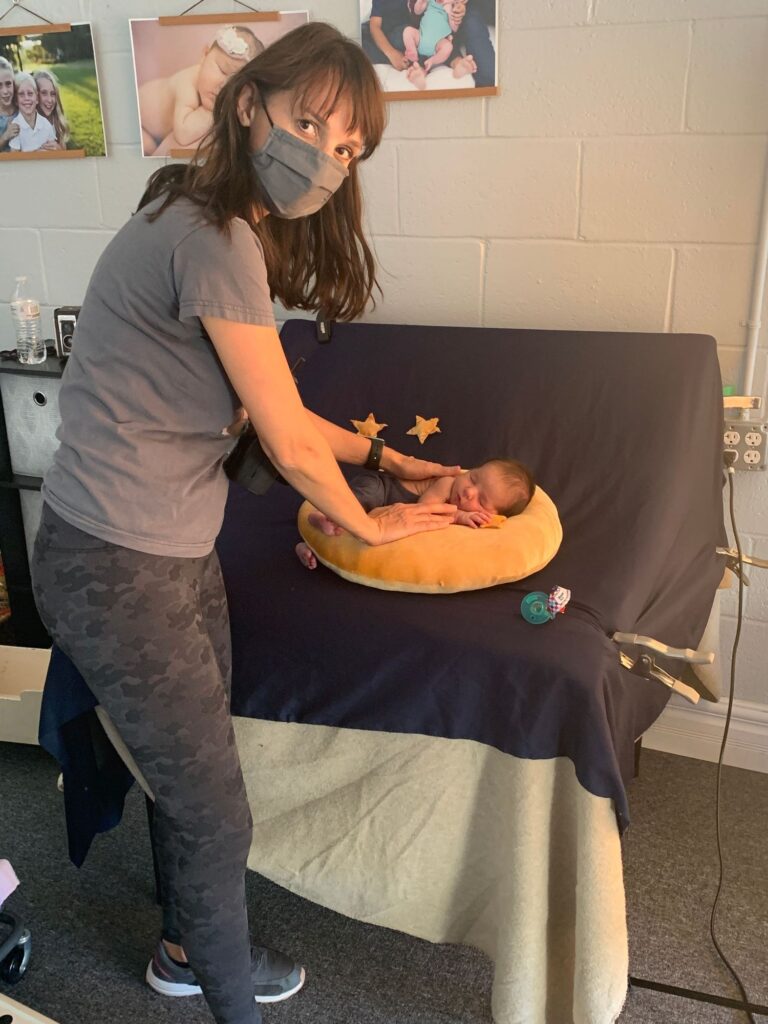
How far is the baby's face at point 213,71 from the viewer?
210 cm

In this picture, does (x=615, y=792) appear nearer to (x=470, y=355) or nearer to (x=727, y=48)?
(x=470, y=355)

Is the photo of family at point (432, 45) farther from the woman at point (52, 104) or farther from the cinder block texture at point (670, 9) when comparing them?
the woman at point (52, 104)

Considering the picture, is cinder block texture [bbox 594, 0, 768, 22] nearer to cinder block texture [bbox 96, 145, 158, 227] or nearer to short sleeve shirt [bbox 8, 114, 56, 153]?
cinder block texture [bbox 96, 145, 158, 227]

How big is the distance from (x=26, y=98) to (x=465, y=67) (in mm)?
1155

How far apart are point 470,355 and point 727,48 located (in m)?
0.74

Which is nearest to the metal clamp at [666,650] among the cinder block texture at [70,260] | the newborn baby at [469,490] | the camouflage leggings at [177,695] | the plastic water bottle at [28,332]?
the newborn baby at [469,490]

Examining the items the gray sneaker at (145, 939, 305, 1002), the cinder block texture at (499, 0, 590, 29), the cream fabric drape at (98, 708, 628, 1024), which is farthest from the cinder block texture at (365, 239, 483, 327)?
the gray sneaker at (145, 939, 305, 1002)

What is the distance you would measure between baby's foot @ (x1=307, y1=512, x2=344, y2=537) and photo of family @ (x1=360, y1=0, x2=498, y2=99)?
1067mm

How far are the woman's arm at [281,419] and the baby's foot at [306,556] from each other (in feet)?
0.52

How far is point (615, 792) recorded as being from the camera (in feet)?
3.70

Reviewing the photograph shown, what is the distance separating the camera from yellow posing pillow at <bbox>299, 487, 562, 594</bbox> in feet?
4.26

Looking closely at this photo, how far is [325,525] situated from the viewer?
1.38 m

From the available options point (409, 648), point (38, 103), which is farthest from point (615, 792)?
point (38, 103)

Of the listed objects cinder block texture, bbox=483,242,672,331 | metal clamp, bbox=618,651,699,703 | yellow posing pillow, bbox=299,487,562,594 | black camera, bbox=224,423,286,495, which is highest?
cinder block texture, bbox=483,242,672,331
